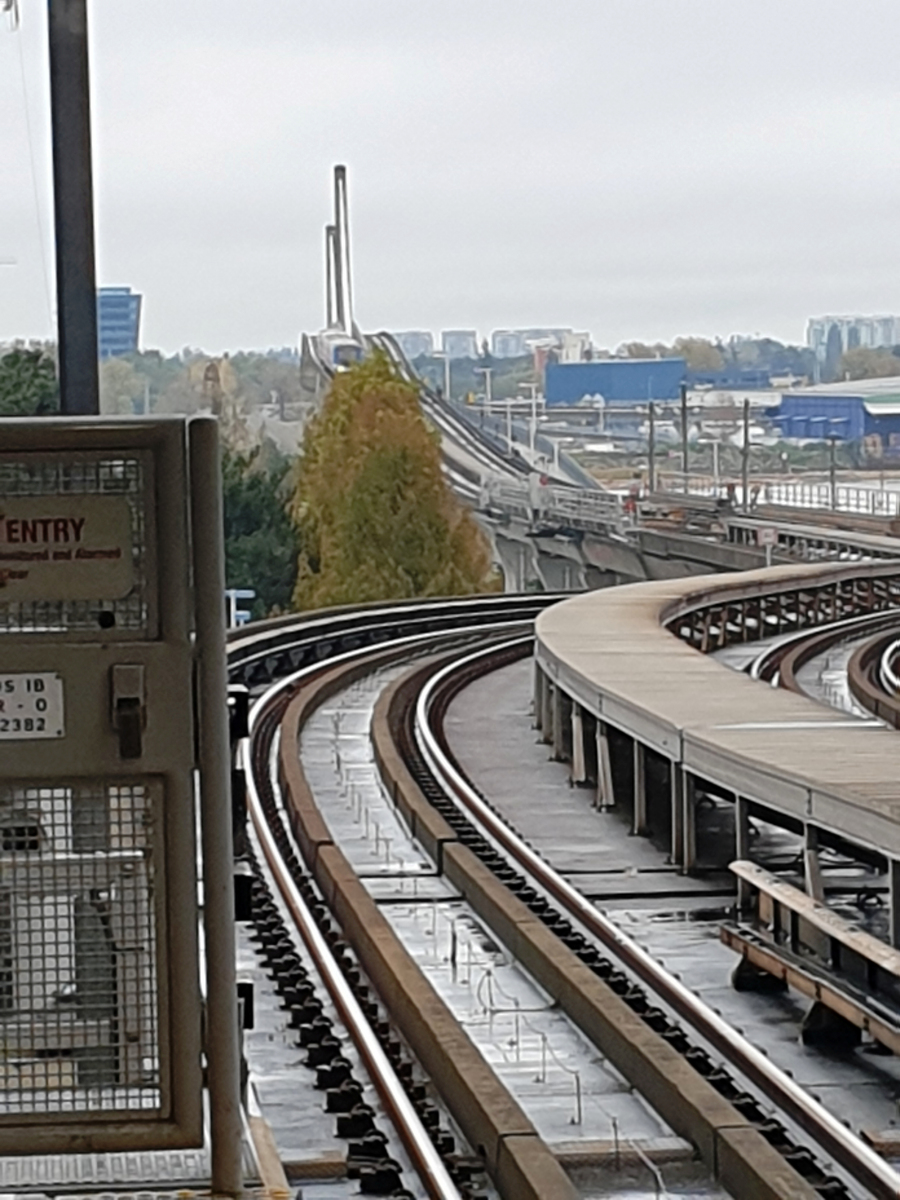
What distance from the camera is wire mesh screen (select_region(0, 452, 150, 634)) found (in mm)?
2205

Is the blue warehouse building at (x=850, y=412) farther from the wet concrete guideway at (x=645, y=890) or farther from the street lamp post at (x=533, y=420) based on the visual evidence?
the wet concrete guideway at (x=645, y=890)

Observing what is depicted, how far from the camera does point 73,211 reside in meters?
4.37

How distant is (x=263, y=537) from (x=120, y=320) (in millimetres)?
19125

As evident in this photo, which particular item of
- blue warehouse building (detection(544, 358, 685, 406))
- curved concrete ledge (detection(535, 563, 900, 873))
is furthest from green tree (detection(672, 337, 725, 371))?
curved concrete ledge (detection(535, 563, 900, 873))

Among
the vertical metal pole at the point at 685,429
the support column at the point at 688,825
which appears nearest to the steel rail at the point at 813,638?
the support column at the point at 688,825

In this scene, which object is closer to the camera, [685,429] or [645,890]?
[645,890]

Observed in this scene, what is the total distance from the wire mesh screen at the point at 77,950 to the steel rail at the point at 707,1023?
241 centimetres

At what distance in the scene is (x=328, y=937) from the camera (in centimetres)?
718

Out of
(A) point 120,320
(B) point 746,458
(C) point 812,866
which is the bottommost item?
(C) point 812,866

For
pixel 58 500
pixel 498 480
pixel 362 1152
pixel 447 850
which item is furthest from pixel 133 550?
pixel 498 480

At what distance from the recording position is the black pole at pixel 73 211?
162 inches

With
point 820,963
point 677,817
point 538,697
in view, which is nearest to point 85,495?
point 820,963

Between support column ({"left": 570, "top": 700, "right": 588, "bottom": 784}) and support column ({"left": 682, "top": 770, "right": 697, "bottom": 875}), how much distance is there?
8.20 feet

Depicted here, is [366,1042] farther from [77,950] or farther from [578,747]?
[578,747]
